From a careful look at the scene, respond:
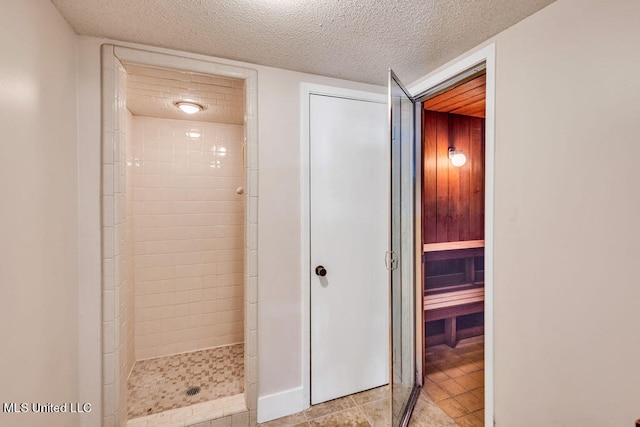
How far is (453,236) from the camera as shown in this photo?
9.95 ft

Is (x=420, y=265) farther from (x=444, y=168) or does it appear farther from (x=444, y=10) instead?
(x=444, y=10)

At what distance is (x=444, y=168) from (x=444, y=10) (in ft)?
5.91

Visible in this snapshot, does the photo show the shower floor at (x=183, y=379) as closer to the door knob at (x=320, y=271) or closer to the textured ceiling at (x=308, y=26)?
the door knob at (x=320, y=271)

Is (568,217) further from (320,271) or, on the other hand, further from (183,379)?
(183,379)

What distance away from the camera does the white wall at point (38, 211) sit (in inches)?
40.3

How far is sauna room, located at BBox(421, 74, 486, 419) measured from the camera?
272 centimetres

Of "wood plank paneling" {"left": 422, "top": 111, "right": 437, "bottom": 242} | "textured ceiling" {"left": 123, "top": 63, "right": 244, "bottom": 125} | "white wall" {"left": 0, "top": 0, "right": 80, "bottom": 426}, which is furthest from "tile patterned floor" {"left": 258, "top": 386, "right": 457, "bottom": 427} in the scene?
"textured ceiling" {"left": 123, "top": 63, "right": 244, "bottom": 125}

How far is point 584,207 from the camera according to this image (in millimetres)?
1182

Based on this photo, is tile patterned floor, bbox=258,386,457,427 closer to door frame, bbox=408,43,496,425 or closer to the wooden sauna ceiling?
door frame, bbox=408,43,496,425

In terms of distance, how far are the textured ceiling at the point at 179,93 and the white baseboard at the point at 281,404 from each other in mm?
2095

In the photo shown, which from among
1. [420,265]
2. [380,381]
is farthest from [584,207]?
[380,381]

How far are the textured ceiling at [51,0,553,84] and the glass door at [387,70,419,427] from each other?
233mm

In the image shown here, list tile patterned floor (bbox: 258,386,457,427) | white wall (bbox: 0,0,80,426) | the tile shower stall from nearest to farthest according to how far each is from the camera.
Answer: white wall (bbox: 0,0,80,426), tile patterned floor (bbox: 258,386,457,427), the tile shower stall

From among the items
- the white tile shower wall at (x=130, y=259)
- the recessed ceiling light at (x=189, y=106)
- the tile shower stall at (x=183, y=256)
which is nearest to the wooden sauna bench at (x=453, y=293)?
the tile shower stall at (x=183, y=256)
